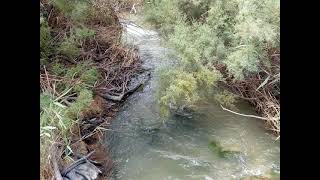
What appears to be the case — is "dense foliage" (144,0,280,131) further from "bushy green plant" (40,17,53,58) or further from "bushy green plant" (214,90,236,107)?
"bushy green plant" (40,17,53,58)

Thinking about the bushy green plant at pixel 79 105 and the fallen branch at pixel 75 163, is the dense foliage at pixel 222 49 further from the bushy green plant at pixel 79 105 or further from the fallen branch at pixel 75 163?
the fallen branch at pixel 75 163

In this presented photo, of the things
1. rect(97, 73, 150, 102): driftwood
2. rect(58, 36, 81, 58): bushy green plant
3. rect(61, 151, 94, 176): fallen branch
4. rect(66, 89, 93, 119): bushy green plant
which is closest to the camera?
rect(61, 151, 94, 176): fallen branch

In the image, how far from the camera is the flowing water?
341 cm

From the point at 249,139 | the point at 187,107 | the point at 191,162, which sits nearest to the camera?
the point at 191,162

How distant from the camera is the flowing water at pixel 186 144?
3414mm

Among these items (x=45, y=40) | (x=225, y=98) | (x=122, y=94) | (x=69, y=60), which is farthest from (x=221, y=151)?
(x=45, y=40)

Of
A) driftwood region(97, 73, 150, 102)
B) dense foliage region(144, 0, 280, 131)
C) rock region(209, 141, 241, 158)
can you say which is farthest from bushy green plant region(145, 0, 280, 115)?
rock region(209, 141, 241, 158)

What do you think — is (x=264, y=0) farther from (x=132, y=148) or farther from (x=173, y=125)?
(x=132, y=148)

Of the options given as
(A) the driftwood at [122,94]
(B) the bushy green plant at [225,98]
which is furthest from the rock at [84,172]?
(B) the bushy green plant at [225,98]

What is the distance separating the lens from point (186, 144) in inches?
146

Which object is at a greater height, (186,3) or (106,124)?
(186,3)
